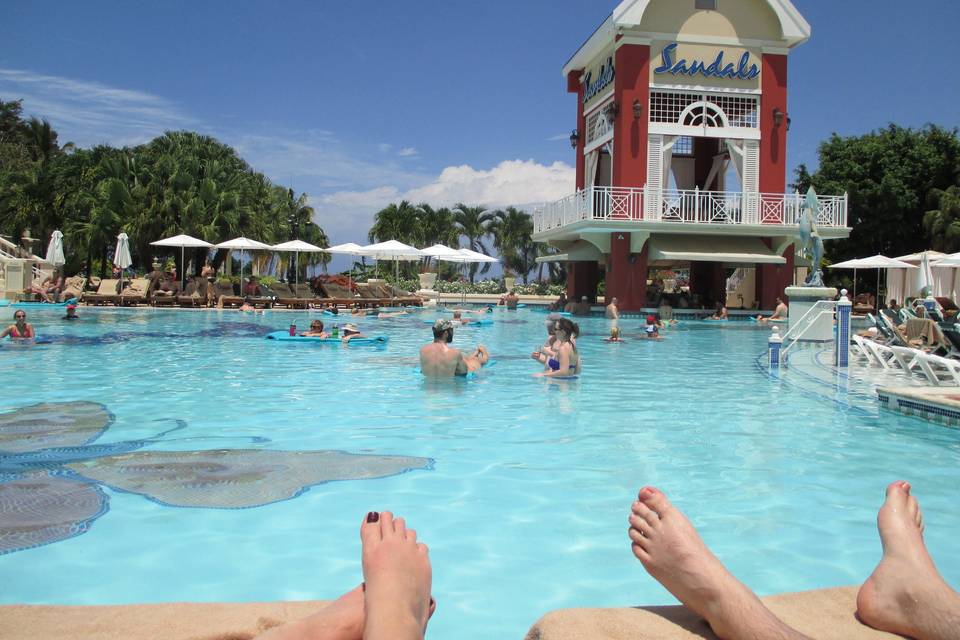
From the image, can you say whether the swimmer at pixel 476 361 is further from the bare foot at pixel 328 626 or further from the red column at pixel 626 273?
the red column at pixel 626 273

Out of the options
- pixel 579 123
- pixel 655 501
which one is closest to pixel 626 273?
pixel 579 123

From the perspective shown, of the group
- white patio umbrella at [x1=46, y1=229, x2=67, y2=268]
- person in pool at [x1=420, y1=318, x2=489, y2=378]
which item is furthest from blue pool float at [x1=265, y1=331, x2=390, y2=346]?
white patio umbrella at [x1=46, y1=229, x2=67, y2=268]

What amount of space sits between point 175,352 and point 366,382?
4.83 metres

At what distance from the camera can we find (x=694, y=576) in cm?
225

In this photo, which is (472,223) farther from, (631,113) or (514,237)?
(631,113)

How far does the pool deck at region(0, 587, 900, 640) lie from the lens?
6.95ft

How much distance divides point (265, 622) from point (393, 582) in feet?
1.33

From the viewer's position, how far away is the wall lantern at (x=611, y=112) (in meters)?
25.1

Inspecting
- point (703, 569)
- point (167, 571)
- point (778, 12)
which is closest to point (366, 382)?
point (167, 571)

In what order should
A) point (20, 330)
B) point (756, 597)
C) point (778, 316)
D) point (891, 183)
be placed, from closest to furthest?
point (756, 597) → point (20, 330) → point (778, 316) → point (891, 183)

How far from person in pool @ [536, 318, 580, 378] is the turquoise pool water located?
1.03ft

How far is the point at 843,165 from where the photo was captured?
35156 mm

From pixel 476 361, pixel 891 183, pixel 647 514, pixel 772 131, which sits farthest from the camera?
pixel 891 183

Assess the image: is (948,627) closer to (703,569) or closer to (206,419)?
(703,569)
